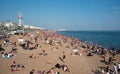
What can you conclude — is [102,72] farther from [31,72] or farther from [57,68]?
[31,72]

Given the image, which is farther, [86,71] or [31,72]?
[86,71]

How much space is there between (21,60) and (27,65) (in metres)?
1.98

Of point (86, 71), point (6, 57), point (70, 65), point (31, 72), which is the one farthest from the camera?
point (6, 57)

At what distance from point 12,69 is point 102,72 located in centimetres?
875

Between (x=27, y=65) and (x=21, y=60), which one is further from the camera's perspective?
(x=21, y=60)

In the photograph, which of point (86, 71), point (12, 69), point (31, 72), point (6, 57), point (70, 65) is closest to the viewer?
point (31, 72)

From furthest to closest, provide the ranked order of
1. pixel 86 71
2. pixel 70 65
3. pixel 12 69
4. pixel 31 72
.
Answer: pixel 70 65, pixel 86 71, pixel 12 69, pixel 31 72

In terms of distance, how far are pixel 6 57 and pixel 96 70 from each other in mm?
10714

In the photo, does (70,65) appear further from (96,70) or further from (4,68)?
(4,68)

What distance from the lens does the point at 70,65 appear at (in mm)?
17766

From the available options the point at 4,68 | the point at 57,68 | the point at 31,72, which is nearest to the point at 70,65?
the point at 57,68

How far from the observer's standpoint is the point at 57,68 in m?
16.3

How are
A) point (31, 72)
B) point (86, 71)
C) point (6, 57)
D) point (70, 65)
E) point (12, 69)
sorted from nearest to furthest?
point (31, 72), point (12, 69), point (86, 71), point (70, 65), point (6, 57)

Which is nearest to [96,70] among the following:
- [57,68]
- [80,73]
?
[80,73]
